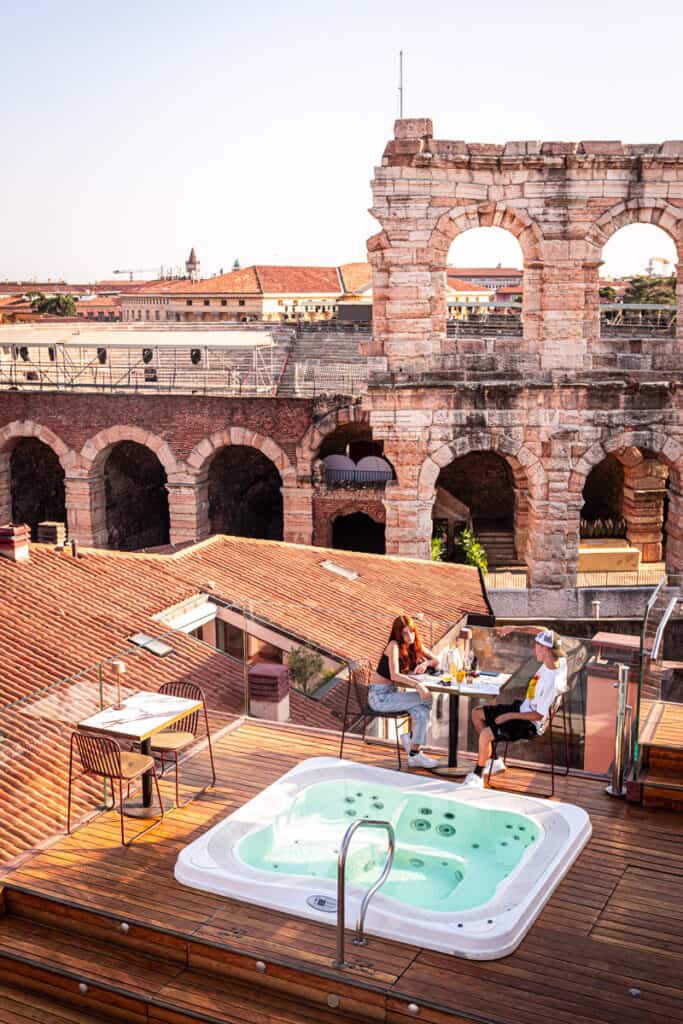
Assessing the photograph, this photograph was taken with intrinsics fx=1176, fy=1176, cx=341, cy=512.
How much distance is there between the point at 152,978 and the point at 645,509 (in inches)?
964

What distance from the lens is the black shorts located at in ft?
34.2

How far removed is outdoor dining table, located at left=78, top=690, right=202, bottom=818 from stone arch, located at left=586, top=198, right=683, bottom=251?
54.0 ft

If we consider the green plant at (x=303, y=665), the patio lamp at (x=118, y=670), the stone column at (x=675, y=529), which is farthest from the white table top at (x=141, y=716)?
the stone column at (x=675, y=529)

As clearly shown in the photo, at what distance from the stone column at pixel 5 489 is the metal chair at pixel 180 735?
21.3m

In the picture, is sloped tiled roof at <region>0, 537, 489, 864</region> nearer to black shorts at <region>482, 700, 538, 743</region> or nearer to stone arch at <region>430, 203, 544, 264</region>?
black shorts at <region>482, 700, 538, 743</region>

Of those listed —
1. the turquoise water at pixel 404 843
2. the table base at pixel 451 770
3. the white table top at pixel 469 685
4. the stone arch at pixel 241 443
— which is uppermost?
the stone arch at pixel 241 443

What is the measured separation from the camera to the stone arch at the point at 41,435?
30.3 m

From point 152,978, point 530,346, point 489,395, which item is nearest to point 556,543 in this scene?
point 489,395

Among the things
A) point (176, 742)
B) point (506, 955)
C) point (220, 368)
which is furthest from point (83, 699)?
point (220, 368)

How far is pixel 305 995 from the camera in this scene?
7.90 metres

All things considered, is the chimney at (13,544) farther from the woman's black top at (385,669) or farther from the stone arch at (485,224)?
the stone arch at (485,224)

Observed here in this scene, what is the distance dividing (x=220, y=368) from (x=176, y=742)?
2578cm

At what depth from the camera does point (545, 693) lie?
415 inches

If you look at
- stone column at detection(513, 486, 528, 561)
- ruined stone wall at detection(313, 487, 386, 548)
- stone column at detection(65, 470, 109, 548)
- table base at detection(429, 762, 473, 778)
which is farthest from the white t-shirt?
stone column at detection(65, 470, 109, 548)
